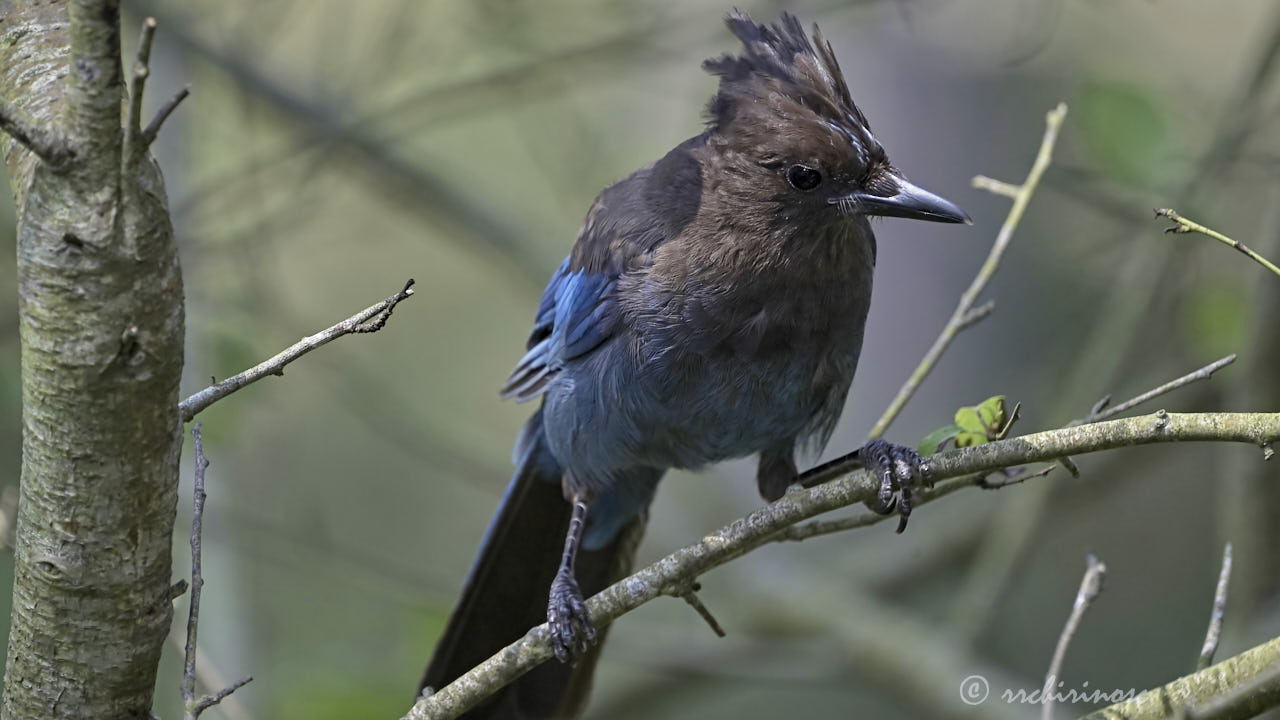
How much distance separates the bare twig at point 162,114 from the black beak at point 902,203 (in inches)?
73.2

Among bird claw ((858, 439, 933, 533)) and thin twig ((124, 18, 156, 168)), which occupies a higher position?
thin twig ((124, 18, 156, 168))

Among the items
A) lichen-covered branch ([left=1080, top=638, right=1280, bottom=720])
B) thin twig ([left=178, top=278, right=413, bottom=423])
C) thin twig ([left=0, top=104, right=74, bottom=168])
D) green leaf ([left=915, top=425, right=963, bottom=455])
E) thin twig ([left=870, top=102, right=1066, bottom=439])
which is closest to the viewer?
thin twig ([left=0, top=104, right=74, bottom=168])

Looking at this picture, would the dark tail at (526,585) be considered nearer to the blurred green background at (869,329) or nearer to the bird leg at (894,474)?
the blurred green background at (869,329)

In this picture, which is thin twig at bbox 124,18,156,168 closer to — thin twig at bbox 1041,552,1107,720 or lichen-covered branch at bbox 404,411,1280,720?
lichen-covered branch at bbox 404,411,1280,720

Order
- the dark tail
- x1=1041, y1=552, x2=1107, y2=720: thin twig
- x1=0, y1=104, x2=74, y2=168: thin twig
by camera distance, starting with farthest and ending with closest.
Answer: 1. the dark tail
2. x1=1041, y1=552, x2=1107, y2=720: thin twig
3. x1=0, y1=104, x2=74, y2=168: thin twig

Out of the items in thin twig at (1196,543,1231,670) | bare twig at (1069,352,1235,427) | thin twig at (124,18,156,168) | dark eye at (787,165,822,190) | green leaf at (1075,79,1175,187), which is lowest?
thin twig at (1196,543,1231,670)

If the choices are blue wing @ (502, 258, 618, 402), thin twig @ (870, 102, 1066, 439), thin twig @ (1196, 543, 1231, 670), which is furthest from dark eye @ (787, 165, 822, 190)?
thin twig @ (1196, 543, 1231, 670)

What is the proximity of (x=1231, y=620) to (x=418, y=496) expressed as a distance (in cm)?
541

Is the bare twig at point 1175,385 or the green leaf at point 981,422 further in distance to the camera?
the green leaf at point 981,422

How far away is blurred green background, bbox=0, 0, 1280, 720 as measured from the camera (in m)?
4.57

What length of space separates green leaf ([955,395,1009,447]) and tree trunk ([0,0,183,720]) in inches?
58.0

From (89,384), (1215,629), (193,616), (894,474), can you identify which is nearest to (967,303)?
(894,474)

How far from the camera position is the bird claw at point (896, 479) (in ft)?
9.57

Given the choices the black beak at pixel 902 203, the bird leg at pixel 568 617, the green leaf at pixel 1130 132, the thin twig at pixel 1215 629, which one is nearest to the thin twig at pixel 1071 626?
the thin twig at pixel 1215 629
